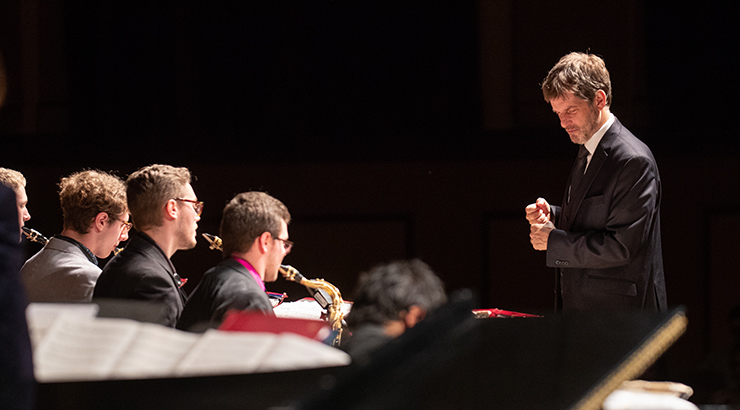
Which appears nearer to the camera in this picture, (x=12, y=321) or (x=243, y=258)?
(x=12, y=321)

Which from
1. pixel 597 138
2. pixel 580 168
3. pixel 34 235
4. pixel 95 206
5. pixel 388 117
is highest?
pixel 388 117

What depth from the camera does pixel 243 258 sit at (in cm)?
234

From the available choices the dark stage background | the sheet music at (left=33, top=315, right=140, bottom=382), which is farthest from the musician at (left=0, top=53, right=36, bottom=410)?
the dark stage background

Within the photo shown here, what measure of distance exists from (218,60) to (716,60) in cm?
296

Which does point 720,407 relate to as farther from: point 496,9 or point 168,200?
point 496,9

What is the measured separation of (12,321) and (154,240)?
1.70 meters

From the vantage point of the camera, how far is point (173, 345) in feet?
3.43

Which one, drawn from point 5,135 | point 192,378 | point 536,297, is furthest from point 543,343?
point 5,135

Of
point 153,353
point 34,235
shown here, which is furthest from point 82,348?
point 34,235

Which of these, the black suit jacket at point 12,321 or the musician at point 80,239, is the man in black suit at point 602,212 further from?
the black suit jacket at point 12,321

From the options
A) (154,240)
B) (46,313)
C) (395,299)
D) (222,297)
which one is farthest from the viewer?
(154,240)

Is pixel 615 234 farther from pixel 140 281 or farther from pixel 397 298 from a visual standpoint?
pixel 140 281

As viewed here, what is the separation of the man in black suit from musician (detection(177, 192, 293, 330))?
92cm

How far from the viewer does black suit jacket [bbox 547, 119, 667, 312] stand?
2342 mm
